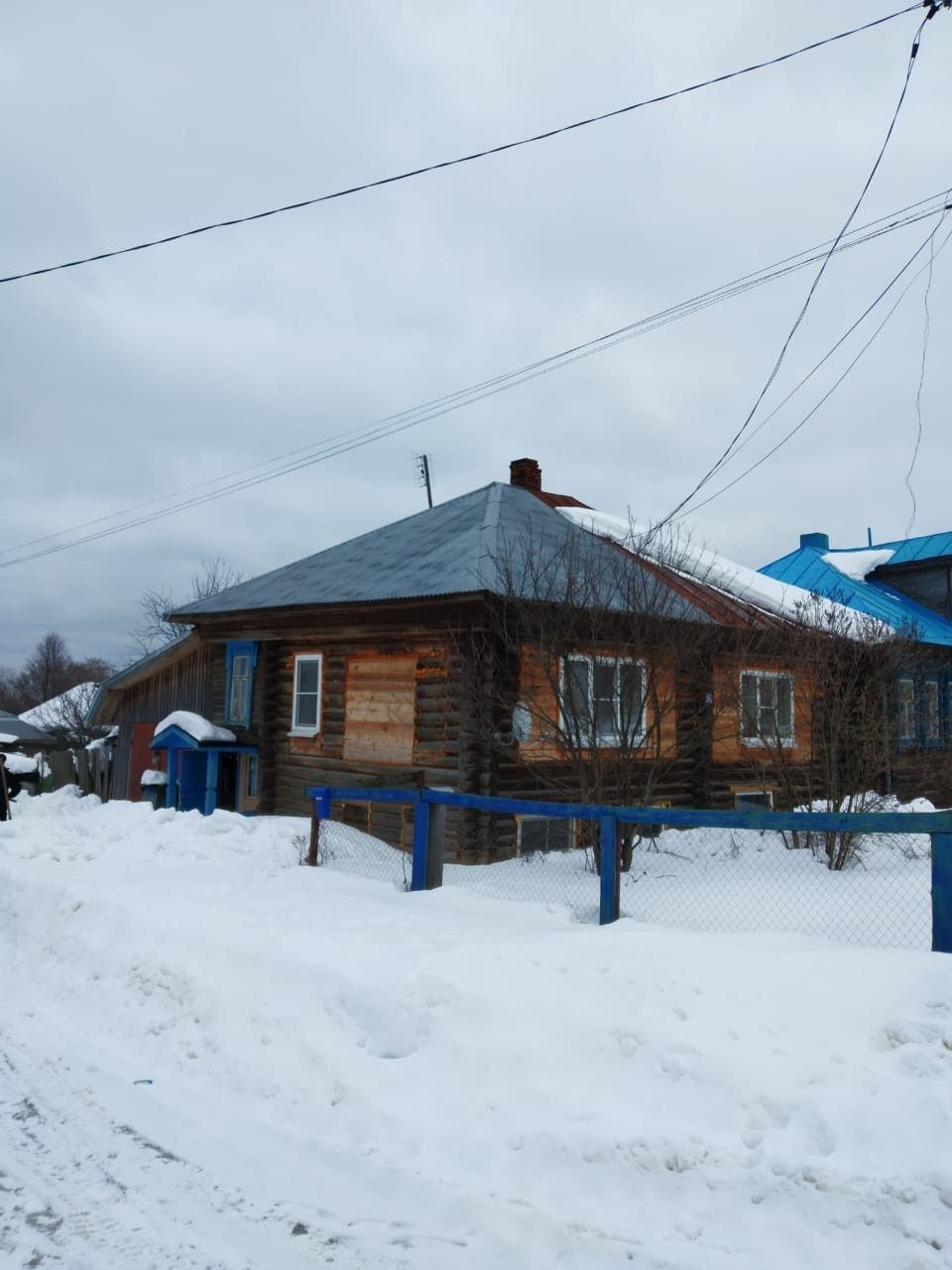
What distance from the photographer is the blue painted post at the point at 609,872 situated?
706 cm

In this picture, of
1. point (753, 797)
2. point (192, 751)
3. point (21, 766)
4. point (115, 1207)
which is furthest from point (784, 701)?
point (21, 766)

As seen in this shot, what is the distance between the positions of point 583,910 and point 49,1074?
389cm

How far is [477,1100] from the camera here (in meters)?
4.73

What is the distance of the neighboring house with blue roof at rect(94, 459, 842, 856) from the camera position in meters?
12.0

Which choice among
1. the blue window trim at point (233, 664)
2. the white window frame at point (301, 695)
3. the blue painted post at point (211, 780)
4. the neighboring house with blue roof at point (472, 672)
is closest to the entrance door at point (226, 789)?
the neighboring house with blue roof at point (472, 672)

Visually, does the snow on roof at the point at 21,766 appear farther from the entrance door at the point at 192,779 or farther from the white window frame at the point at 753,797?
the white window frame at the point at 753,797

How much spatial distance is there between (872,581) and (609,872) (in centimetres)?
2418

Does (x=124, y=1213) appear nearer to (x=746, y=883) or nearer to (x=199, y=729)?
(x=746, y=883)

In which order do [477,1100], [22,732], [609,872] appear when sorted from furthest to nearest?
[22,732] < [609,872] < [477,1100]

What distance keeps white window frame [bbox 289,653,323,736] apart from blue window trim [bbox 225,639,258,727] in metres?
1.33

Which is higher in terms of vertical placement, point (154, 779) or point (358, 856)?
point (154, 779)

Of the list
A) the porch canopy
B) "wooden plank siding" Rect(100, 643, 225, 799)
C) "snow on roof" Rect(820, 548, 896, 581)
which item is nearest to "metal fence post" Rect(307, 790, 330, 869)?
the porch canopy

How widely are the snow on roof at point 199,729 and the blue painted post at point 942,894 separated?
14.4 meters

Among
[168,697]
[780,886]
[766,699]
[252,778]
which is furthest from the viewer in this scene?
[168,697]
